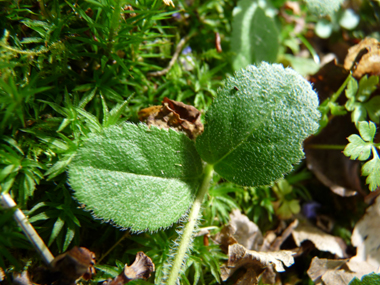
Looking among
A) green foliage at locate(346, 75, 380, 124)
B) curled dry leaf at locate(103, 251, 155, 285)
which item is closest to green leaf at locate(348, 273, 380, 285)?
green foliage at locate(346, 75, 380, 124)

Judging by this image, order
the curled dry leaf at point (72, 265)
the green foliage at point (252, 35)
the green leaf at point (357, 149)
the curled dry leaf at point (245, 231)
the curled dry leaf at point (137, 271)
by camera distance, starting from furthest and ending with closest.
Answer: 1. the green foliage at point (252, 35)
2. the curled dry leaf at point (245, 231)
3. the green leaf at point (357, 149)
4. the curled dry leaf at point (137, 271)
5. the curled dry leaf at point (72, 265)

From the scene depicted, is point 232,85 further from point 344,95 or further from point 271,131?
point 344,95

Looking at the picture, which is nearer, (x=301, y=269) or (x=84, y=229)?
(x=84, y=229)

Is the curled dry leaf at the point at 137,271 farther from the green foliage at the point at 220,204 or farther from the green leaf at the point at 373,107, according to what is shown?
the green leaf at the point at 373,107

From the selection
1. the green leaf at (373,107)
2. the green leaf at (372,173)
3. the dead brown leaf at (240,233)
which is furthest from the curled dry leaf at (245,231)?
the green leaf at (373,107)

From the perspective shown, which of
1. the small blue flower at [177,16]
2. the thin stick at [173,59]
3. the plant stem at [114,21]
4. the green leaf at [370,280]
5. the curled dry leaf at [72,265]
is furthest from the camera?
the small blue flower at [177,16]

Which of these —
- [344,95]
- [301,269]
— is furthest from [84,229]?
[344,95]

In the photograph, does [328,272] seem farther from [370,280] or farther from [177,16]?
[177,16]

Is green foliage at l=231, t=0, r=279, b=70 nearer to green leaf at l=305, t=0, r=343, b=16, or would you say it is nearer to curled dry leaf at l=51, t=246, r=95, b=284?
green leaf at l=305, t=0, r=343, b=16
